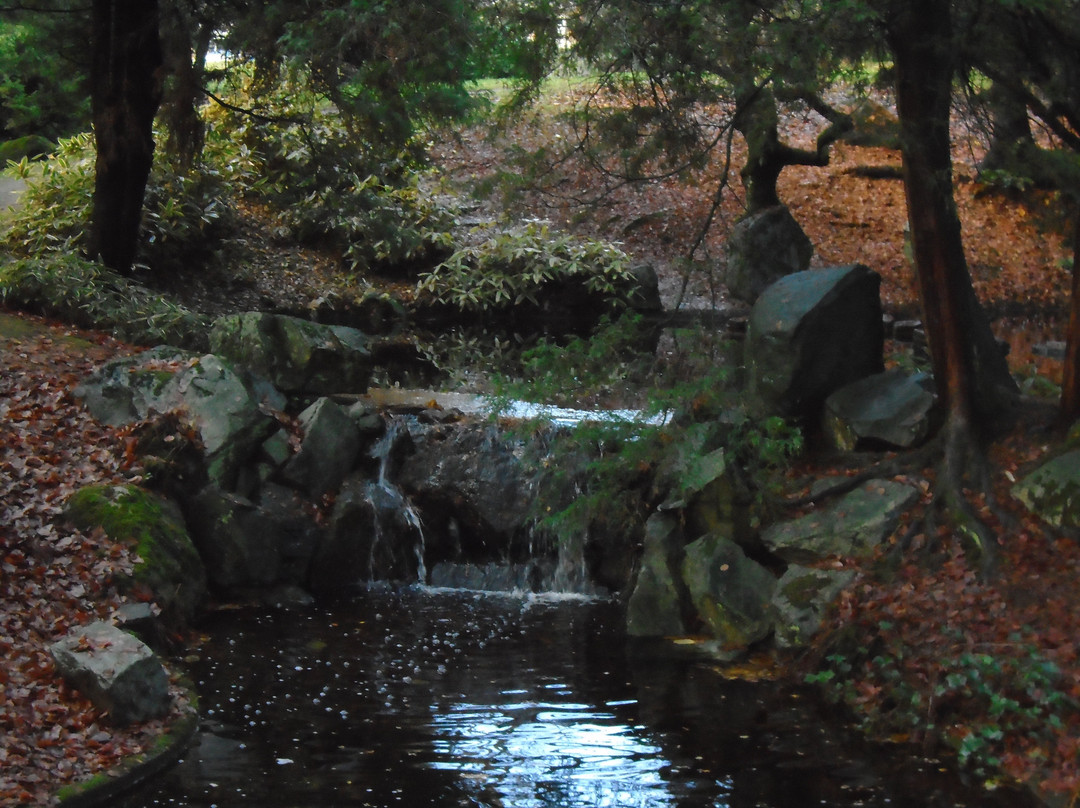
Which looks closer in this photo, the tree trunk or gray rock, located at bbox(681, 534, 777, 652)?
gray rock, located at bbox(681, 534, 777, 652)

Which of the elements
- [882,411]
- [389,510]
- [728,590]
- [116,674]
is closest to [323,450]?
[389,510]

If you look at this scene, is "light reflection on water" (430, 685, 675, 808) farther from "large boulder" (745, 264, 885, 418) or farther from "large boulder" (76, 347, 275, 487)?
"large boulder" (76, 347, 275, 487)

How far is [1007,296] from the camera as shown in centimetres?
1781

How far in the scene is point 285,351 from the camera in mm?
10680

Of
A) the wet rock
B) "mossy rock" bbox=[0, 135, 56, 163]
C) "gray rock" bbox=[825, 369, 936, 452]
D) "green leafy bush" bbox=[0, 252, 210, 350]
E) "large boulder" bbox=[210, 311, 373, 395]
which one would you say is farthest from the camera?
"mossy rock" bbox=[0, 135, 56, 163]

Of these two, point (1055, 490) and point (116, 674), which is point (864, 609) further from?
point (116, 674)

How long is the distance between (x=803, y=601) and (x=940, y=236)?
2731 millimetres

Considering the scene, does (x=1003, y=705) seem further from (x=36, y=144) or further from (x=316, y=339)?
(x=36, y=144)

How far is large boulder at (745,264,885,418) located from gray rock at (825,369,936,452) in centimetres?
17

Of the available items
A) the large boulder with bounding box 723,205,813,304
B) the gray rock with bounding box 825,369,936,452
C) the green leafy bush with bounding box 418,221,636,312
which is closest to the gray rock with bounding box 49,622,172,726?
the gray rock with bounding box 825,369,936,452

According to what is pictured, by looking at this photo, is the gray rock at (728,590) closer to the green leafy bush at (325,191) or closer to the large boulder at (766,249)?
the large boulder at (766,249)

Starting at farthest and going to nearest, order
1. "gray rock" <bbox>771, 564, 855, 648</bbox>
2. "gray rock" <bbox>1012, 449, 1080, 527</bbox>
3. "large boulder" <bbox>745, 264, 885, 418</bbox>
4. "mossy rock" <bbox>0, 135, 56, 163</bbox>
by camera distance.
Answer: "mossy rock" <bbox>0, 135, 56, 163</bbox>, "large boulder" <bbox>745, 264, 885, 418</bbox>, "gray rock" <bbox>771, 564, 855, 648</bbox>, "gray rock" <bbox>1012, 449, 1080, 527</bbox>

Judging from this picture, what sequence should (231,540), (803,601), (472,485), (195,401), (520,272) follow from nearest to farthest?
Answer: (803,601) → (231,540) → (195,401) → (472,485) → (520,272)

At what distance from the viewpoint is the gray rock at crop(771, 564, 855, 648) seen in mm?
6926
